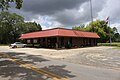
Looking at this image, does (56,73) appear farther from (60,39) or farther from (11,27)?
(11,27)

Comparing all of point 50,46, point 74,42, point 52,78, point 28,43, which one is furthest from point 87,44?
point 52,78

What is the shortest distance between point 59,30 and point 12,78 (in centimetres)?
2733

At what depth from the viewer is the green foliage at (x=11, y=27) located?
74.0 m

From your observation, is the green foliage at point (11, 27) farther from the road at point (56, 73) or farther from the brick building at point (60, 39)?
the road at point (56, 73)

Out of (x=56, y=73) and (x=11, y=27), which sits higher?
(x=11, y=27)

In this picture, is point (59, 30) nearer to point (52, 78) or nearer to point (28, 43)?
point (28, 43)

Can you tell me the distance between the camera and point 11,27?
75.6 m

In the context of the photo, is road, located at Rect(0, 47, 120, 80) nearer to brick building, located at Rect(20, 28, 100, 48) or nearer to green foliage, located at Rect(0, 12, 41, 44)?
brick building, located at Rect(20, 28, 100, 48)

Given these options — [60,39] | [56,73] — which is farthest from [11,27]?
[56,73]

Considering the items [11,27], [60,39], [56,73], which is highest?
[11,27]

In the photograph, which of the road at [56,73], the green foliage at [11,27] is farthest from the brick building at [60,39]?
the green foliage at [11,27]

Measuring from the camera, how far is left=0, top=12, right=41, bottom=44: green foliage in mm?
74000

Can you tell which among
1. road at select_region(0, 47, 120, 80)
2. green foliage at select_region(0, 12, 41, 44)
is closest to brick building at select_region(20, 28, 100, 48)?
road at select_region(0, 47, 120, 80)

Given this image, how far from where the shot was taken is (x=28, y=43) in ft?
162
